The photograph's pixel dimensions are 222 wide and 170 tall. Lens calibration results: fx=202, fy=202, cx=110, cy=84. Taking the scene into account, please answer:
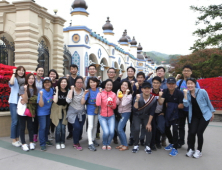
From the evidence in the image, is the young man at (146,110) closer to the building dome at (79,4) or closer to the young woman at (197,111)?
the young woman at (197,111)

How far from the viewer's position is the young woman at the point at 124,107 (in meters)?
4.28

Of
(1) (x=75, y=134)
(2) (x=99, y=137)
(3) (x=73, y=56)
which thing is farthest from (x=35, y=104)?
(3) (x=73, y=56)

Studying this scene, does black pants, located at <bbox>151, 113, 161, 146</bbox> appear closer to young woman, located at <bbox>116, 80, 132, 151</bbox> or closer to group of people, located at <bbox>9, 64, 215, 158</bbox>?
group of people, located at <bbox>9, 64, 215, 158</bbox>

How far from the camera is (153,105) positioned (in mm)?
4098

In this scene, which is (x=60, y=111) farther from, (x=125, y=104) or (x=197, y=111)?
(x=197, y=111)

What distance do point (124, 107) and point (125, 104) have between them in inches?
4.2

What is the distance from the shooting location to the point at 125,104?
4285 mm

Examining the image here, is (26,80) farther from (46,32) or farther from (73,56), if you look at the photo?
(73,56)

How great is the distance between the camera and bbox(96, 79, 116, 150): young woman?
13.9ft

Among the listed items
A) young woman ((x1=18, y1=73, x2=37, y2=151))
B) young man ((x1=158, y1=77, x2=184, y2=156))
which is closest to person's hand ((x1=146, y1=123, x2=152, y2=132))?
young man ((x1=158, y1=77, x2=184, y2=156))

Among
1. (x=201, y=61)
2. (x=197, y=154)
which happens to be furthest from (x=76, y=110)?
(x=201, y=61)

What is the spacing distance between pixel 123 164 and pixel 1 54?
798 centimetres

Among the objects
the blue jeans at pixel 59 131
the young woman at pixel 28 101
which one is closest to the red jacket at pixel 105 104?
the blue jeans at pixel 59 131

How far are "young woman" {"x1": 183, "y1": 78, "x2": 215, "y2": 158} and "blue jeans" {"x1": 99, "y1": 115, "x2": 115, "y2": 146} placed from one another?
1522mm
